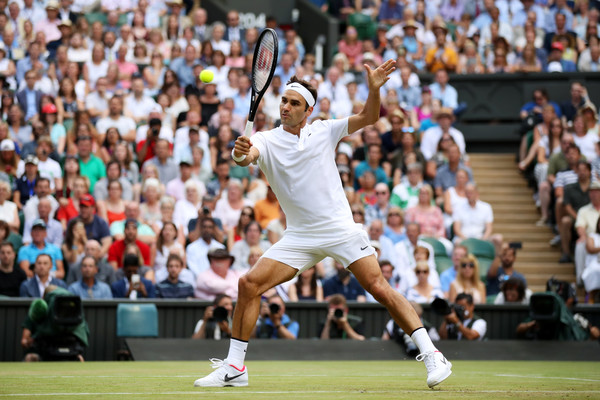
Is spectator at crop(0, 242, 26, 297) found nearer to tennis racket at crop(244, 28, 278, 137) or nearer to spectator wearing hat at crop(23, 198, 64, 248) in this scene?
spectator wearing hat at crop(23, 198, 64, 248)

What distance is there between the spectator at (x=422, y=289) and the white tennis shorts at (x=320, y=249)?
6.71m

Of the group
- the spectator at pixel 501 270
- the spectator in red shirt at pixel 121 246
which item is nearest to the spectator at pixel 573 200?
the spectator at pixel 501 270

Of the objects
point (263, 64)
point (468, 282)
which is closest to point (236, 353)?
point (263, 64)

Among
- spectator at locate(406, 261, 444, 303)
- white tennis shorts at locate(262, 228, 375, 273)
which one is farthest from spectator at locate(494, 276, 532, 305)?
white tennis shorts at locate(262, 228, 375, 273)

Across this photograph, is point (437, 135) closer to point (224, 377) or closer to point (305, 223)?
point (305, 223)

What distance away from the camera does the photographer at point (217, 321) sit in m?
12.4

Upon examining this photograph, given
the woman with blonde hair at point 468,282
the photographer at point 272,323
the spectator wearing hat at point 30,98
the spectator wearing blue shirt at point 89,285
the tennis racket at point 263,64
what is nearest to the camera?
the tennis racket at point 263,64

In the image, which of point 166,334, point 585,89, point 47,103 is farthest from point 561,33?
point 166,334

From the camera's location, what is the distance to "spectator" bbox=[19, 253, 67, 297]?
42.7ft

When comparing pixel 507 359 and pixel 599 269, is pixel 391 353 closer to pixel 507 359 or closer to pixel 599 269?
pixel 507 359

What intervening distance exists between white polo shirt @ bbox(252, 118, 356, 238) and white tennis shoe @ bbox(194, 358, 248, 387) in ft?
3.49

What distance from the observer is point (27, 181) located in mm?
15430

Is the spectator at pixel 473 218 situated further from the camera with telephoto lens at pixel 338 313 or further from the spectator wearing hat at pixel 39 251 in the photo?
the spectator wearing hat at pixel 39 251

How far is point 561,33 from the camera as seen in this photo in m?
21.6
